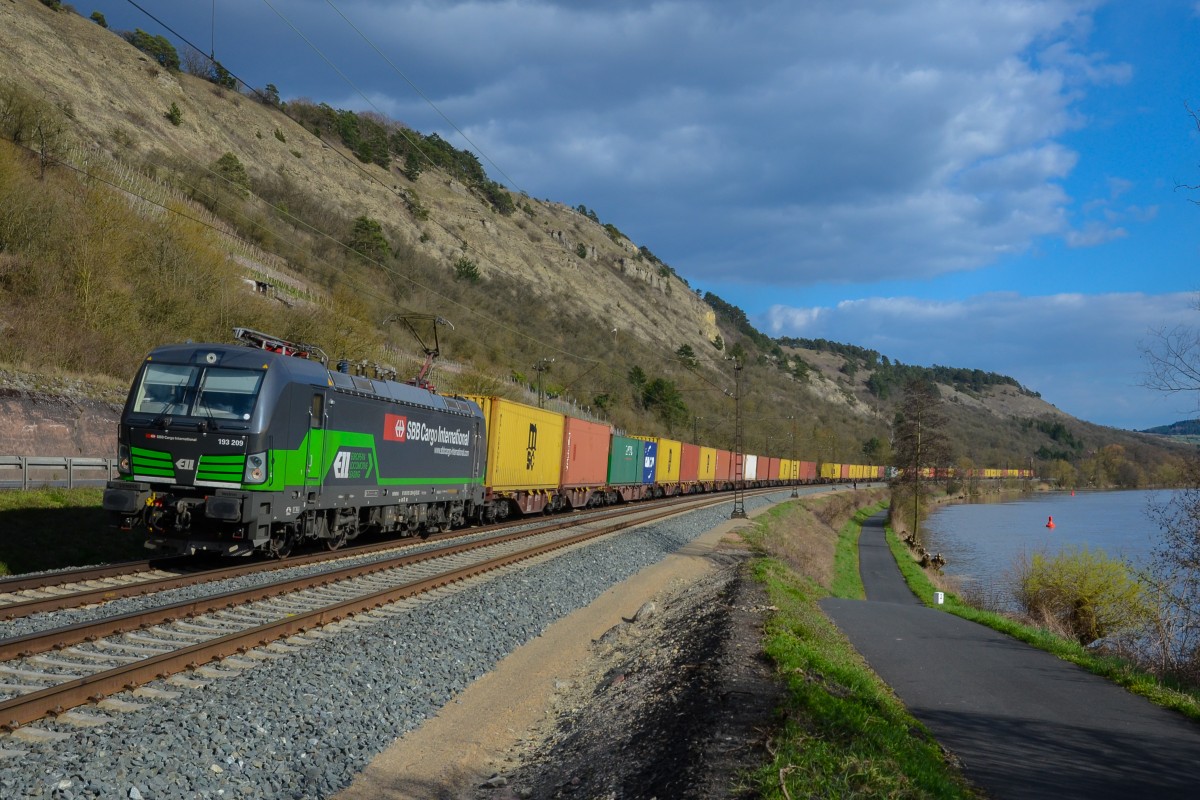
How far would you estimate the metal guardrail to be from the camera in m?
19.0

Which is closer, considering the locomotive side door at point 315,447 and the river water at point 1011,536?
the locomotive side door at point 315,447

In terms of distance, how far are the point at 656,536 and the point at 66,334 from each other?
19852mm

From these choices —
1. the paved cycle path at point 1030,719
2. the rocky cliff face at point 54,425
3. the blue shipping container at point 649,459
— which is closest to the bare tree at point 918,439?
the blue shipping container at point 649,459

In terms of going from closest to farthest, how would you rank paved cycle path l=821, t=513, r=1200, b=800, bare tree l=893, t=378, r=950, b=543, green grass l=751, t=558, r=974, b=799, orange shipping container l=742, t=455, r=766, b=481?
green grass l=751, t=558, r=974, b=799, paved cycle path l=821, t=513, r=1200, b=800, bare tree l=893, t=378, r=950, b=543, orange shipping container l=742, t=455, r=766, b=481

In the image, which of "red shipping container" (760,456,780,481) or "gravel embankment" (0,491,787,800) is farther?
"red shipping container" (760,456,780,481)

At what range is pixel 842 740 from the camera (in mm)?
6465

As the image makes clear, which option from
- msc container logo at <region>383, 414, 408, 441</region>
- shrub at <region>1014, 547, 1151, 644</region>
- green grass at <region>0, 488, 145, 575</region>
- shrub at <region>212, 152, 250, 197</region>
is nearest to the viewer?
green grass at <region>0, 488, 145, 575</region>

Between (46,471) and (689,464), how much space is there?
40.1 metres

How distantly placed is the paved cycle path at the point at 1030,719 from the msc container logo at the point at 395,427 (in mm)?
9939

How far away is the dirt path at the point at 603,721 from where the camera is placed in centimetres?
624

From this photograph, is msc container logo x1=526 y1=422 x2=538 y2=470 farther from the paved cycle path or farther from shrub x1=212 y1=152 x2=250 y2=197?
shrub x1=212 y1=152 x2=250 y2=197

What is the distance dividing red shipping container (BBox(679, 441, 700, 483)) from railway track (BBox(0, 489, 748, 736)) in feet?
129

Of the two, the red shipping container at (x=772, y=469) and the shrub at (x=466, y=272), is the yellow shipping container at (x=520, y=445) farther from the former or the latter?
the shrub at (x=466, y=272)

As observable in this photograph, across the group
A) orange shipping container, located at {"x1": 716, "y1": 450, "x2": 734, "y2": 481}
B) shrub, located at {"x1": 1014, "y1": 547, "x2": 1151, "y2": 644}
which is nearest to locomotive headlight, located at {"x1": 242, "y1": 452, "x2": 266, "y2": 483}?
shrub, located at {"x1": 1014, "y1": 547, "x2": 1151, "y2": 644}
